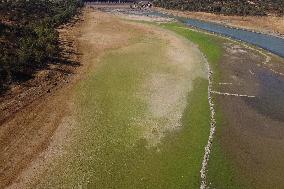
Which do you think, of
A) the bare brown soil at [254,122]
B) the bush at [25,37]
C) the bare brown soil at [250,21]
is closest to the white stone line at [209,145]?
the bare brown soil at [254,122]

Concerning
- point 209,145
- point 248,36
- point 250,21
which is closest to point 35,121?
point 209,145

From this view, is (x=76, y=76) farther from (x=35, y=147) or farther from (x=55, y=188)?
(x=55, y=188)

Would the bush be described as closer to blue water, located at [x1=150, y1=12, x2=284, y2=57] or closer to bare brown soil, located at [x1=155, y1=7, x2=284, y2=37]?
blue water, located at [x1=150, y1=12, x2=284, y2=57]

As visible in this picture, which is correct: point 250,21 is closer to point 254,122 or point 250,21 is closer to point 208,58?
point 208,58

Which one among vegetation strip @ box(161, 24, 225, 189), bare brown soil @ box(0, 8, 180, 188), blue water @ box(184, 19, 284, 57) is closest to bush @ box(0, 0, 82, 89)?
bare brown soil @ box(0, 8, 180, 188)

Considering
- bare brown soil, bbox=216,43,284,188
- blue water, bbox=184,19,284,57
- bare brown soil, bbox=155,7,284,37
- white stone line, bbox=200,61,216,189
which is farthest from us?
bare brown soil, bbox=155,7,284,37

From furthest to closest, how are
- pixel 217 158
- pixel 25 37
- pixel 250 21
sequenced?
pixel 250 21
pixel 25 37
pixel 217 158

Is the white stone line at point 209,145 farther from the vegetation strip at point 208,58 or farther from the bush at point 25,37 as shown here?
the bush at point 25,37
